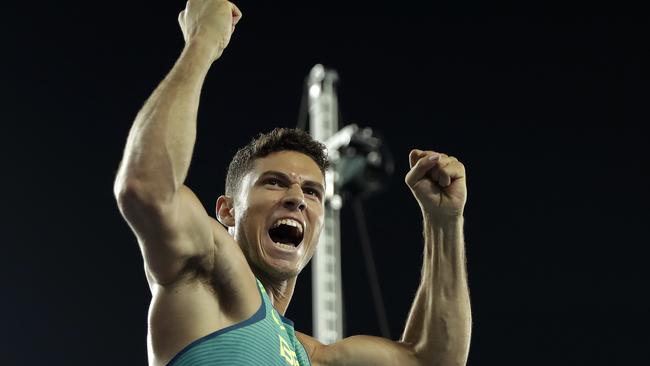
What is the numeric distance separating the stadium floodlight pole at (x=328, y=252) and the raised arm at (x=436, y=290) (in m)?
4.20

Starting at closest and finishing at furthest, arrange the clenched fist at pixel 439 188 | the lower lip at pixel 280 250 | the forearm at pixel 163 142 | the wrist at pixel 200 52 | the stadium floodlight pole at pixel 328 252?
the forearm at pixel 163 142 → the wrist at pixel 200 52 → the lower lip at pixel 280 250 → the clenched fist at pixel 439 188 → the stadium floodlight pole at pixel 328 252

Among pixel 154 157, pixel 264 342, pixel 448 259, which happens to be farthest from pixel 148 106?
pixel 448 259

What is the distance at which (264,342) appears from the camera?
2480 mm

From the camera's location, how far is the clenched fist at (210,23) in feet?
7.89

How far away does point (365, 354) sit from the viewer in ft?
10.8

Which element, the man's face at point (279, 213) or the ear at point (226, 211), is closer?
the man's face at point (279, 213)

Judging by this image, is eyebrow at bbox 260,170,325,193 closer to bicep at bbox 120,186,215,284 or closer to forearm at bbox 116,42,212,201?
bicep at bbox 120,186,215,284

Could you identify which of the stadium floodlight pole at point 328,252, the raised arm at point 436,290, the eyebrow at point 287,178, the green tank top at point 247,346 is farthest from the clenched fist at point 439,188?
the stadium floodlight pole at point 328,252

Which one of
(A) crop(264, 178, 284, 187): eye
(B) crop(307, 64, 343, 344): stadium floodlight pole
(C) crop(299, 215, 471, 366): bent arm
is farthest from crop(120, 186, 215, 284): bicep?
(B) crop(307, 64, 343, 344): stadium floodlight pole

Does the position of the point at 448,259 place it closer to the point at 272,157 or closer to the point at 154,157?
the point at 272,157

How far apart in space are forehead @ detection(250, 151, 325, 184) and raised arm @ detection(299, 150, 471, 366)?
1.08 ft

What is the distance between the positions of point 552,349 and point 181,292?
14.2m

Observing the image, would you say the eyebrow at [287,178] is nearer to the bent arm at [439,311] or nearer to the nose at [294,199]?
the nose at [294,199]

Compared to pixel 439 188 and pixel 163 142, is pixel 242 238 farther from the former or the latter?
pixel 163 142
